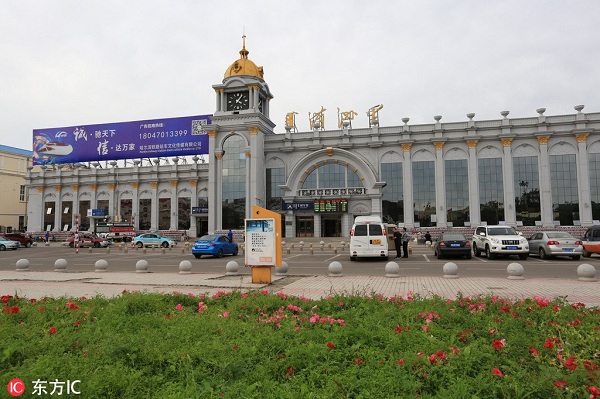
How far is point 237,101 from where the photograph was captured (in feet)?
163

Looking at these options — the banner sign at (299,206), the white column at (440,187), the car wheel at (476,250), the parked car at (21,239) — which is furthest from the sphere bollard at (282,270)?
the parked car at (21,239)

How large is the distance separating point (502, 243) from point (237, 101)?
37859 millimetres

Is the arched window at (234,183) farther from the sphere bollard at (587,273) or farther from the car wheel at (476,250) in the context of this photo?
the sphere bollard at (587,273)

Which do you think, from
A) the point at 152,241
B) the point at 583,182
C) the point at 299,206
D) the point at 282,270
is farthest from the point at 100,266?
the point at 583,182

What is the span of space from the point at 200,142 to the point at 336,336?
5344 centimetres

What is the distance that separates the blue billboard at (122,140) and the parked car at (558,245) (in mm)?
44022

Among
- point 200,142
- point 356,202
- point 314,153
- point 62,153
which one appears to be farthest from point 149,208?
point 356,202

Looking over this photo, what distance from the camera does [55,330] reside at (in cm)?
562

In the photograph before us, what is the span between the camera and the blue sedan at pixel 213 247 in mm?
24906

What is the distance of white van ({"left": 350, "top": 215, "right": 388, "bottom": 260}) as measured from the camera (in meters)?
20.7

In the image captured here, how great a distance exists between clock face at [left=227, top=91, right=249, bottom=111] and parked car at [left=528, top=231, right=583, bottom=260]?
123 ft

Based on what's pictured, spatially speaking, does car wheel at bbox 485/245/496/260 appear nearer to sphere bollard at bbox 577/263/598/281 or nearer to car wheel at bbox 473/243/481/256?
car wheel at bbox 473/243/481/256

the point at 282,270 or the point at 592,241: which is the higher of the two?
the point at 592,241

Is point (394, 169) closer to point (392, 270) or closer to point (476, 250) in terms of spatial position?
point (476, 250)
